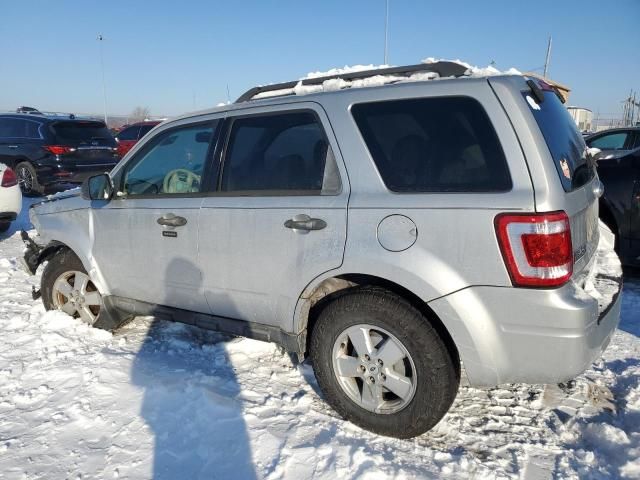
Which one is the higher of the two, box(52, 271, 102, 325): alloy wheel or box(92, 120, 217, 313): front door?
Result: box(92, 120, 217, 313): front door

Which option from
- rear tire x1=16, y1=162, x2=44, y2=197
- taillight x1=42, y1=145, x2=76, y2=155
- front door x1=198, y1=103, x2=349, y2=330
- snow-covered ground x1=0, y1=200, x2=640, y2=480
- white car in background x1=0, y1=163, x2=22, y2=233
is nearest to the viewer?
snow-covered ground x1=0, y1=200, x2=640, y2=480

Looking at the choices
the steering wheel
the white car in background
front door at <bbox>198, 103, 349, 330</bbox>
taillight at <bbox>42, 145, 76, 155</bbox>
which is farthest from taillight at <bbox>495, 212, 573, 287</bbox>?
taillight at <bbox>42, 145, 76, 155</bbox>

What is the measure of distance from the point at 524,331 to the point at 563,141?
1037 mm

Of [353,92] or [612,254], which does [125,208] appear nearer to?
[353,92]

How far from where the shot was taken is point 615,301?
8.42ft

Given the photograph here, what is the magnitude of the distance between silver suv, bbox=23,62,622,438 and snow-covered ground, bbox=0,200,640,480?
11.3 inches

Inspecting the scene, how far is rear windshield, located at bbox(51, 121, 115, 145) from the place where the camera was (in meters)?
9.75

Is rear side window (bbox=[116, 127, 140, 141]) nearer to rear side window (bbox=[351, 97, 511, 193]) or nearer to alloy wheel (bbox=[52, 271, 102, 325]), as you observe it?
alloy wheel (bbox=[52, 271, 102, 325])

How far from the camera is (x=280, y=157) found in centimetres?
281

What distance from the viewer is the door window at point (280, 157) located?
2.62 meters

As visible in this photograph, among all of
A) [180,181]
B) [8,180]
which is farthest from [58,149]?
[180,181]

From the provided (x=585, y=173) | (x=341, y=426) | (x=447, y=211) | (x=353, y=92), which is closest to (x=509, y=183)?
(x=447, y=211)

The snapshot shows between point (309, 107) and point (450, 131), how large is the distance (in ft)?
2.79

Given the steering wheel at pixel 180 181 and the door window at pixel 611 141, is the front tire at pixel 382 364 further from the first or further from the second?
the door window at pixel 611 141
